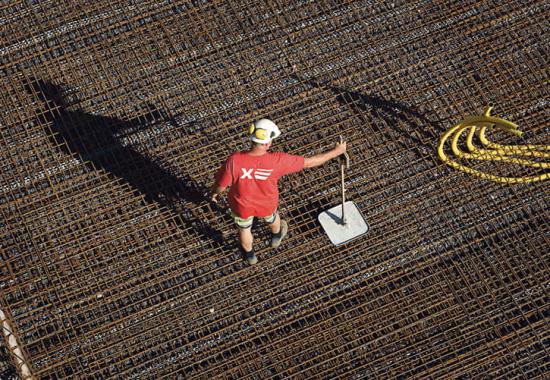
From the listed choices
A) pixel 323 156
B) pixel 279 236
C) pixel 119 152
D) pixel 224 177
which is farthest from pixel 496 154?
pixel 119 152

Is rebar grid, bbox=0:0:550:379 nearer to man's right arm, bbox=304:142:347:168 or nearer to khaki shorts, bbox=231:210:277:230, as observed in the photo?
khaki shorts, bbox=231:210:277:230

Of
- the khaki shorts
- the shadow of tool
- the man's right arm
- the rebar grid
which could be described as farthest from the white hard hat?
the shadow of tool

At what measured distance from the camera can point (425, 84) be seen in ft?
18.4

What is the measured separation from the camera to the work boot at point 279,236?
4.96 m

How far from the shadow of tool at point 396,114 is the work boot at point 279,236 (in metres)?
1.37

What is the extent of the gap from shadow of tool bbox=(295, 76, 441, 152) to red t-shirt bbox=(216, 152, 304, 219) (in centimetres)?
159

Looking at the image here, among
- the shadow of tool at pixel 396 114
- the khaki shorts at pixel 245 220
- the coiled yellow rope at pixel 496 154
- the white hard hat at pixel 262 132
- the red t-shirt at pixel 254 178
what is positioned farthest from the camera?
the shadow of tool at pixel 396 114

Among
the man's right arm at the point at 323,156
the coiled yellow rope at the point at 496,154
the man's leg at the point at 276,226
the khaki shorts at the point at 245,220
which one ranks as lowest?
the coiled yellow rope at the point at 496,154

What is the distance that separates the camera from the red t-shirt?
403cm

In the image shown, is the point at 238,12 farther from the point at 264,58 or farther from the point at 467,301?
the point at 467,301

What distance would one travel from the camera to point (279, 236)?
4.96 m

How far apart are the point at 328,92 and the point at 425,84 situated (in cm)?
98

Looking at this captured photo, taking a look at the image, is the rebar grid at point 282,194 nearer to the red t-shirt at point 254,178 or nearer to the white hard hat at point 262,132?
the red t-shirt at point 254,178

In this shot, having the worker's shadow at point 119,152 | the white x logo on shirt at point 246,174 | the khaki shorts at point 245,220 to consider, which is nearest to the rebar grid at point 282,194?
the worker's shadow at point 119,152
